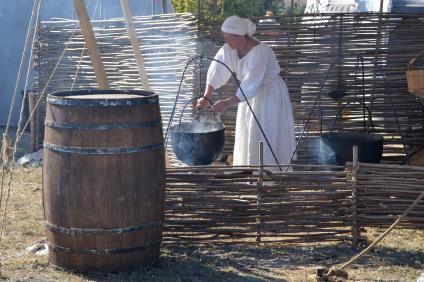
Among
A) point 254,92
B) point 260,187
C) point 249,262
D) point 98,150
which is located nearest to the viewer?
point 98,150

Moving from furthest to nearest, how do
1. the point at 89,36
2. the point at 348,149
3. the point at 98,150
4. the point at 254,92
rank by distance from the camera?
1. the point at 348,149
2. the point at 254,92
3. the point at 89,36
4. the point at 98,150

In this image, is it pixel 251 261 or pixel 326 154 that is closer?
pixel 251 261

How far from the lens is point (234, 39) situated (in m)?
6.58

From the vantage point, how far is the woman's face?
656 centimetres

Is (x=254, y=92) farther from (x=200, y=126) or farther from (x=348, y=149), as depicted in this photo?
(x=348, y=149)

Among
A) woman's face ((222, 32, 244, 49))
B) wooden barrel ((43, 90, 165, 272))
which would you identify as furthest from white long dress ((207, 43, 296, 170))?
wooden barrel ((43, 90, 165, 272))

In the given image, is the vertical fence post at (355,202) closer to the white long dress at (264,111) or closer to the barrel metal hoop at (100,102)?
the white long dress at (264,111)

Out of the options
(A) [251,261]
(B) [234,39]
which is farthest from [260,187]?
(B) [234,39]

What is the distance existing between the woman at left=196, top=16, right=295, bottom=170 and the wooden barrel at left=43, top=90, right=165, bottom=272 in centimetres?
170

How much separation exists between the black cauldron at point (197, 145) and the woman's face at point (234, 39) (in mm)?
845

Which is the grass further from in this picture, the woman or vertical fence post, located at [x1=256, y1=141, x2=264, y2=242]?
the woman

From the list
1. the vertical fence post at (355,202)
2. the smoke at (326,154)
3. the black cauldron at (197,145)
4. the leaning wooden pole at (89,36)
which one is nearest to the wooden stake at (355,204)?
the vertical fence post at (355,202)

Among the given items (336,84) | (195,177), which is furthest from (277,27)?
(195,177)

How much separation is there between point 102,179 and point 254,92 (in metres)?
2.06
